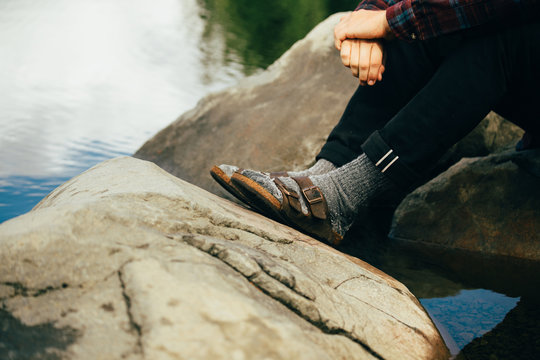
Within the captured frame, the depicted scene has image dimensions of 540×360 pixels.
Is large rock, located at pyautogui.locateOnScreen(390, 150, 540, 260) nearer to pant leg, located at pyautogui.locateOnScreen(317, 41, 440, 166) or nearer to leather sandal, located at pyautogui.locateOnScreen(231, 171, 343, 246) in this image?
pant leg, located at pyautogui.locateOnScreen(317, 41, 440, 166)

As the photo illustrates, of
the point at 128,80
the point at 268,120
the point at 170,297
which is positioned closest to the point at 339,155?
the point at 170,297

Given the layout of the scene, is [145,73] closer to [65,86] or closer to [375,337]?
[65,86]

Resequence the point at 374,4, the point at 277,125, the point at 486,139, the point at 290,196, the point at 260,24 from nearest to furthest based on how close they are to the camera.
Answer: the point at 290,196 < the point at 374,4 < the point at 486,139 < the point at 277,125 < the point at 260,24

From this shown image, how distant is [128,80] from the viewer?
6.87 m

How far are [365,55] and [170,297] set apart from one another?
0.86 m

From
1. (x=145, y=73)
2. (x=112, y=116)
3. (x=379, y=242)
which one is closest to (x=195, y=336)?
(x=379, y=242)

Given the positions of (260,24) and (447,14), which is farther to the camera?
(260,24)

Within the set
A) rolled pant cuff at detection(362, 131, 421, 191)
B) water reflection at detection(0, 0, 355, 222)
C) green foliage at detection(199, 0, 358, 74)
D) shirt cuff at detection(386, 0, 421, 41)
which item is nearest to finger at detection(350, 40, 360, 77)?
shirt cuff at detection(386, 0, 421, 41)

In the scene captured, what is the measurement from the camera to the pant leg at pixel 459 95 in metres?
0.99

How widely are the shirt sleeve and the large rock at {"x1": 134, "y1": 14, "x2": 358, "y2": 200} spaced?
3.15ft

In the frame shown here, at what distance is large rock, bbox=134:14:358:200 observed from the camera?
207 cm

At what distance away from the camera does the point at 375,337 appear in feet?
2.42

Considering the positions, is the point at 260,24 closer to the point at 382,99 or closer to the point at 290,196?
the point at 382,99

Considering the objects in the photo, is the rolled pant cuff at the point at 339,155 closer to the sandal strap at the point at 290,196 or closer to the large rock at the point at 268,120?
the sandal strap at the point at 290,196
